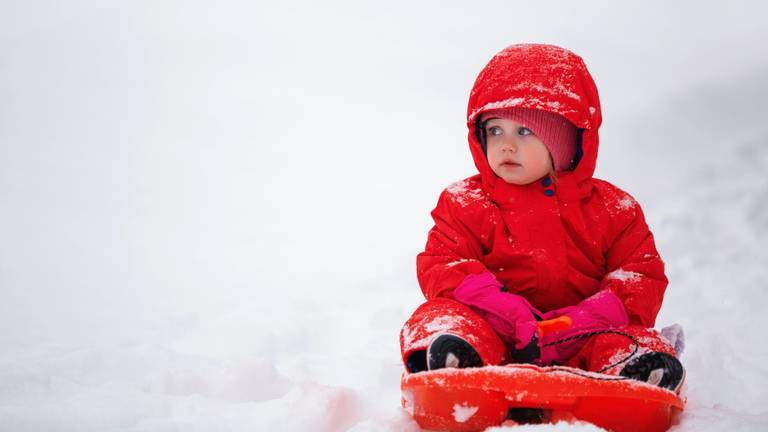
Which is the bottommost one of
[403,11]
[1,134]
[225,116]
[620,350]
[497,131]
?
[620,350]

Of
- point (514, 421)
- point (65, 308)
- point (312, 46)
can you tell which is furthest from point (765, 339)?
point (312, 46)

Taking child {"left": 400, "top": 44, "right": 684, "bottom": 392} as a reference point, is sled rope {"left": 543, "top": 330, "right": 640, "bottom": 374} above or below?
below

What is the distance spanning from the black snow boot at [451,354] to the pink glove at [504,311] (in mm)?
208

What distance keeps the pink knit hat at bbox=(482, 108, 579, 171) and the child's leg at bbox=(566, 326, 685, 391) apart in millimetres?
577

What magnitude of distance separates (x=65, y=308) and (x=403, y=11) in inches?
159

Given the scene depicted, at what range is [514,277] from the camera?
1950mm

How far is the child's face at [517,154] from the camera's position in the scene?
75.5 inches

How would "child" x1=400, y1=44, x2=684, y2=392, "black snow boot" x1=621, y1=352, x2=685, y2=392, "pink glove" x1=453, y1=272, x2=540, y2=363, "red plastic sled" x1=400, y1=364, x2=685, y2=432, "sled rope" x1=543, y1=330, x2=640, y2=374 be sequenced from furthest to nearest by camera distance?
"child" x1=400, y1=44, x2=684, y2=392 → "pink glove" x1=453, y1=272, x2=540, y2=363 → "sled rope" x1=543, y1=330, x2=640, y2=374 → "black snow boot" x1=621, y1=352, x2=685, y2=392 → "red plastic sled" x1=400, y1=364, x2=685, y2=432

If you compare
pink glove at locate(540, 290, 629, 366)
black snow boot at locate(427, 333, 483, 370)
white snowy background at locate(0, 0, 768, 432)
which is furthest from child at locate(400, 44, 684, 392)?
white snowy background at locate(0, 0, 768, 432)

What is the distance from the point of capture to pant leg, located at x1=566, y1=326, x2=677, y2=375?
1543mm

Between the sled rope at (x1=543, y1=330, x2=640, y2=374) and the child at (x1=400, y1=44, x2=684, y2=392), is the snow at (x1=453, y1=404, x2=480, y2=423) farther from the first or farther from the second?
the child at (x1=400, y1=44, x2=684, y2=392)

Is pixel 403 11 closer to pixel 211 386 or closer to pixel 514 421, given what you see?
pixel 211 386

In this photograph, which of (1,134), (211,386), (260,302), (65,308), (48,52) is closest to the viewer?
(211,386)

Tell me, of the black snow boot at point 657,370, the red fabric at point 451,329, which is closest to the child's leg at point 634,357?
the black snow boot at point 657,370
